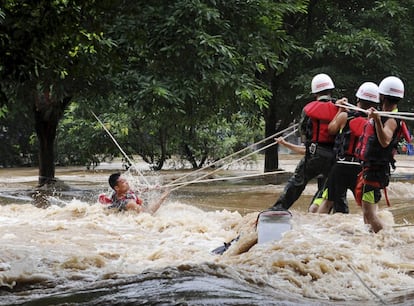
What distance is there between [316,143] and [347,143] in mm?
489

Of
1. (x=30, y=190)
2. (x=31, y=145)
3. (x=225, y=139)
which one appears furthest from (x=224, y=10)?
(x=31, y=145)

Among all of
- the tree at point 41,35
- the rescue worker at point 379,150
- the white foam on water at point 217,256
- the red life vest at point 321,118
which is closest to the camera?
the tree at point 41,35

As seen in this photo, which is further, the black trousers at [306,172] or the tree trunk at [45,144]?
the tree trunk at [45,144]

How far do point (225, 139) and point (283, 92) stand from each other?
6.20 metres

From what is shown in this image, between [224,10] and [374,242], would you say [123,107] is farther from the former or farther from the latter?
[374,242]

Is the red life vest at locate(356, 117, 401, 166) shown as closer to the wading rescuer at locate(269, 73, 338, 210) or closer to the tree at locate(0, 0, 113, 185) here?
the wading rescuer at locate(269, 73, 338, 210)

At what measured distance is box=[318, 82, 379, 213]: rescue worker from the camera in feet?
29.0

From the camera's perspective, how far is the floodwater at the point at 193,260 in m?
5.90

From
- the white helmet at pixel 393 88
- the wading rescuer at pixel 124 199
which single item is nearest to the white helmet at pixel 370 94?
the white helmet at pixel 393 88

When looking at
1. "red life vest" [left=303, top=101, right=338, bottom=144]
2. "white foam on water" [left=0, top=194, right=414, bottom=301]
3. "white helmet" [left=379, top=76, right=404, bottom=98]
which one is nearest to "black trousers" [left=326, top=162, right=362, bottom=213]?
"white foam on water" [left=0, top=194, right=414, bottom=301]

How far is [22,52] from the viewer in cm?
482

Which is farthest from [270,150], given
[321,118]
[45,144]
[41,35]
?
[41,35]

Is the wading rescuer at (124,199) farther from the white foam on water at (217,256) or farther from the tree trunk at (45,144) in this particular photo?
the tree trunk at (45,144)

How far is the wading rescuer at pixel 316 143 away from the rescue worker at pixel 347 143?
0.13 meters
